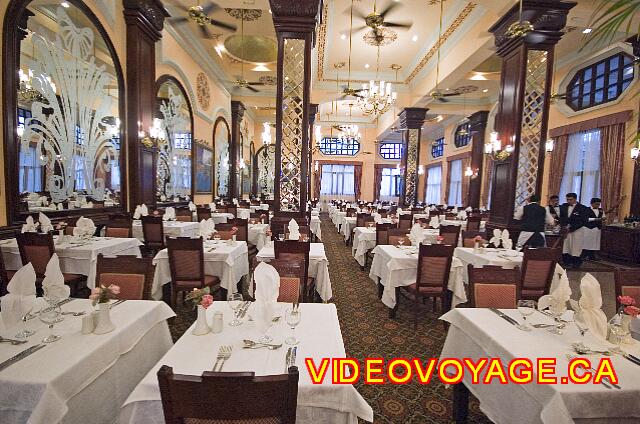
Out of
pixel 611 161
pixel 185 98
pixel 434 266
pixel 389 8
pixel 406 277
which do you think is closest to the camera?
pixel 434 266

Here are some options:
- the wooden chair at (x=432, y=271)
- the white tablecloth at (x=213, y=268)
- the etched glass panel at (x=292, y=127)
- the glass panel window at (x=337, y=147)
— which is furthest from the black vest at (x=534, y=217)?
the glass panel window at (x=337, y=147)

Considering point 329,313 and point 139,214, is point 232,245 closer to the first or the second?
point 329,313

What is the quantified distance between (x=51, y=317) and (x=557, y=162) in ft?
39.4

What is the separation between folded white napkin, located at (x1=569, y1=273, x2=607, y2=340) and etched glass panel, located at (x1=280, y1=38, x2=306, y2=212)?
467 cm

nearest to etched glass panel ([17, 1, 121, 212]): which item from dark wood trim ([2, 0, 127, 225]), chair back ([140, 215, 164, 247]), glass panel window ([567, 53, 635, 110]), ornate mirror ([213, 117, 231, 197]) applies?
dark wood trim ([2, 0, 127, 225])

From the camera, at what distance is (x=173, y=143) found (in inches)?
365

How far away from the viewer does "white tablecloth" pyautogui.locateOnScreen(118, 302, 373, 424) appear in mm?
1429

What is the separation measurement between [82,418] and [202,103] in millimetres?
10519

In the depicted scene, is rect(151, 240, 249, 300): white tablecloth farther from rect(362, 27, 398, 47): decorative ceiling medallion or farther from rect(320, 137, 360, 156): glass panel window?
rect(320, 137, 360, 156): glass panel window

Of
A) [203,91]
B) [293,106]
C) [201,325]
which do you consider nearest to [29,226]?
[201,325]

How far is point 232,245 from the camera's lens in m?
4.58

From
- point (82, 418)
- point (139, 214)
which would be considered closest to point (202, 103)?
point (139, 214)

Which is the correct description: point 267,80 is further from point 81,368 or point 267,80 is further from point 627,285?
point 81,368

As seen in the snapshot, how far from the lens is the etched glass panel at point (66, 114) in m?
4.67
